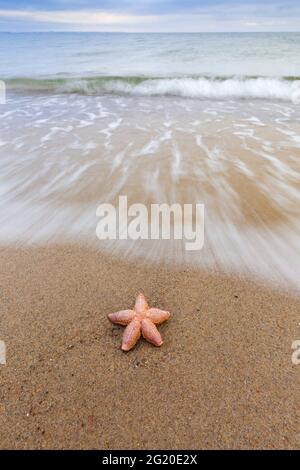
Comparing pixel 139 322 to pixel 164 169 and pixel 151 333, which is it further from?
pixel 164 169

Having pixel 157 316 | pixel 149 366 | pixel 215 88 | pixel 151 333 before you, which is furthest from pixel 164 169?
pixel 215 88

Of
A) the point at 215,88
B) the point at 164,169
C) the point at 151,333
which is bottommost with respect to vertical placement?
the point at 151,333

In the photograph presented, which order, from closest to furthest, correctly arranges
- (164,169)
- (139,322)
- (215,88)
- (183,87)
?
(139,322) < (164,169) < (215,88) < (183,87)

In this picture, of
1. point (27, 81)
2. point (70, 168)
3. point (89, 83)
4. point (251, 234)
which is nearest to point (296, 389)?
point (251, 234)

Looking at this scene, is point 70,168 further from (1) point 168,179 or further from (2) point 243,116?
(2) point 243,116

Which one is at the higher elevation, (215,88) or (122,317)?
(215,88)

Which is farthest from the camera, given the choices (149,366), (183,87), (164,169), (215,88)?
(183,87)

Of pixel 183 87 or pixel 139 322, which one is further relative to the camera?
pixel 183 87
